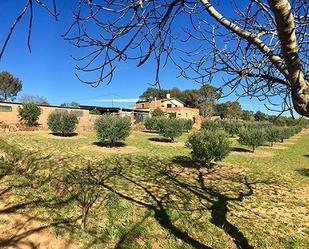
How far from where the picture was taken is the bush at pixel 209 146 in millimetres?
12297

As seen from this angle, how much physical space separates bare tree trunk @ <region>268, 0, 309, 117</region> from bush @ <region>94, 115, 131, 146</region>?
15850 mm

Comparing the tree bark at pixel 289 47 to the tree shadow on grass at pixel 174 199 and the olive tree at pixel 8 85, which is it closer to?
the tree shadow on grass at pixel 174 199

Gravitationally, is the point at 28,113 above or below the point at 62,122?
above

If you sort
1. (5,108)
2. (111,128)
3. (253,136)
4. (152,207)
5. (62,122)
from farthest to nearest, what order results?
(5,108) → (62,122) → (253,136) → (111,128) → (152,207)

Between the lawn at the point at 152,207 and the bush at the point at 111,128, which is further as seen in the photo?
the bush at the point at 111,128

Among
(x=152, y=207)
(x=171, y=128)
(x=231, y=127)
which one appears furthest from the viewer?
(x=231, y=127)

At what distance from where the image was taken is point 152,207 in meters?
6.92

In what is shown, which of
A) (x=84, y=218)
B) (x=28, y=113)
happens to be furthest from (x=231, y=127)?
(x=84, y=218)

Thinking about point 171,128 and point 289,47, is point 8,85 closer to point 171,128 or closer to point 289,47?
point 171,128

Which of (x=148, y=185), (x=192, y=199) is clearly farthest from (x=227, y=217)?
(x=148, y=185)

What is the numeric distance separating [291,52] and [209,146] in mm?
10478

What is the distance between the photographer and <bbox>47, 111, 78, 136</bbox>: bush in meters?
22.1

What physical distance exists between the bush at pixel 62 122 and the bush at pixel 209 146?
12.1 m

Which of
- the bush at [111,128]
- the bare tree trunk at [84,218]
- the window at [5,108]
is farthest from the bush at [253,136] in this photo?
the window at [5,108]
